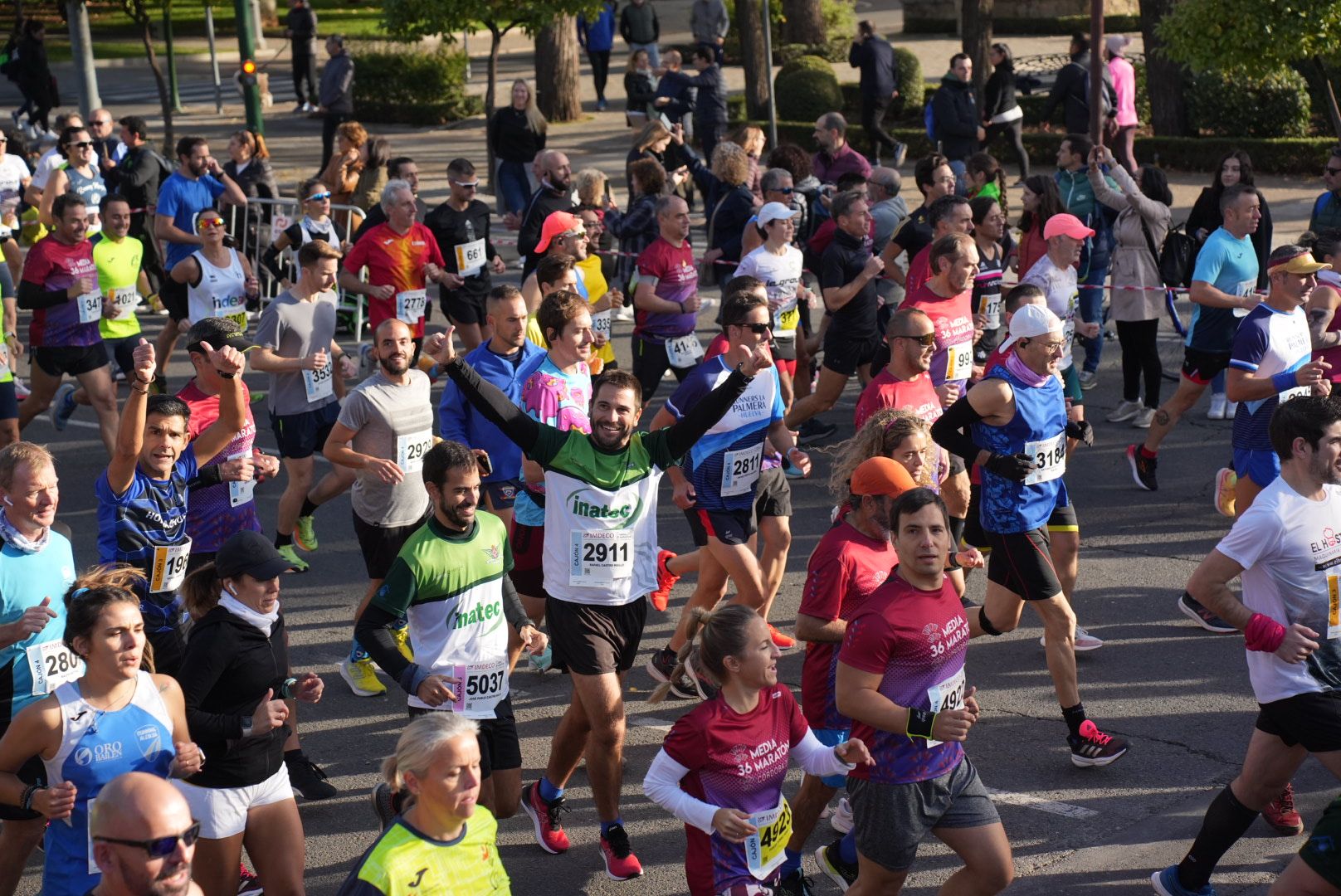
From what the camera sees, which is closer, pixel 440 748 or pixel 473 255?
pixel 440 748

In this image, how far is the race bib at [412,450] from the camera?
780cm

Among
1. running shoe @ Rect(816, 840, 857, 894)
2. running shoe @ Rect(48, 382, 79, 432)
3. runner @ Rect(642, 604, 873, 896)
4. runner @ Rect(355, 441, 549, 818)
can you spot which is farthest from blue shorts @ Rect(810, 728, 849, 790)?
running shoe @ Rect(48, 382, 79, 432)

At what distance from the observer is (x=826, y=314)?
11.5m

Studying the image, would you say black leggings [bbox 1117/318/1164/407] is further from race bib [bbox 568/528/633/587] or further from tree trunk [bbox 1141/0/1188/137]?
tree trunk [bbox 1141/0/1188/137]

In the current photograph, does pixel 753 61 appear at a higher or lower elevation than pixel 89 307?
higher

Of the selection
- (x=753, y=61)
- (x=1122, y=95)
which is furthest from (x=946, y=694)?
(x=753, y=61)

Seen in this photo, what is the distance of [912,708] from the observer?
16.3 feet

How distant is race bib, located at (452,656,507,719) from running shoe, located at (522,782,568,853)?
2.18ft

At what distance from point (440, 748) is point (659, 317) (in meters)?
6.79

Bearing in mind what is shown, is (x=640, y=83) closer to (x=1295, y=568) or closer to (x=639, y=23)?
(x=639, y=23)

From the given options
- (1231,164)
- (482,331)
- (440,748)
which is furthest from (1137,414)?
(440,748)

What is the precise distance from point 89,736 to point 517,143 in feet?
45.5

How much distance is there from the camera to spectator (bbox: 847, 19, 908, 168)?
21.7 m

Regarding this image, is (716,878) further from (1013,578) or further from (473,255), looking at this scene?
(473,255)
